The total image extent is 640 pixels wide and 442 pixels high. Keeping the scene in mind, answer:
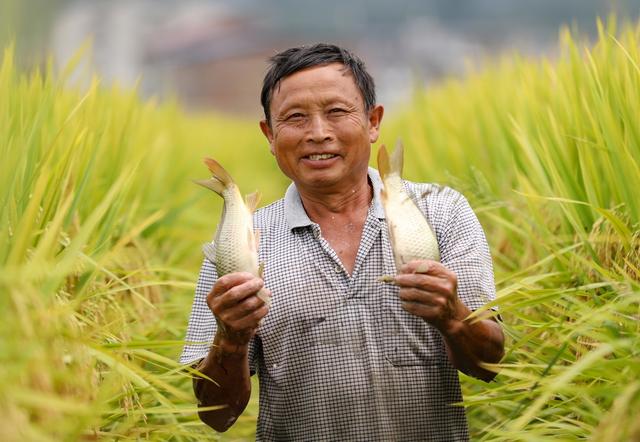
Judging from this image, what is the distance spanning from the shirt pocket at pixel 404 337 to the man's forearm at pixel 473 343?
66 millimetres

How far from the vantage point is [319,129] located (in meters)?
1.99

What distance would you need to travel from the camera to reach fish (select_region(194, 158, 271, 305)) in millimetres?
1782

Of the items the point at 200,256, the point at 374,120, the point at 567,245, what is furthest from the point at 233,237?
the point at 200,256

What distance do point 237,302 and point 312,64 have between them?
59cm

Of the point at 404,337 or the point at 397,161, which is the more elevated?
the point at 397,161

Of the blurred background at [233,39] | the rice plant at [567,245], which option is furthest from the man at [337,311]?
the blurred background at [233,39]

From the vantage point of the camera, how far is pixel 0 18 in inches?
78.2

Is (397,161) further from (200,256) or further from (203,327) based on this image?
(200,256)

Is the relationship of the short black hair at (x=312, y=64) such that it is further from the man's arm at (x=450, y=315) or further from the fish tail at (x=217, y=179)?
the man's arm at (x=450, y=315)

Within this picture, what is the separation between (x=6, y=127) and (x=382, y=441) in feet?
3.24

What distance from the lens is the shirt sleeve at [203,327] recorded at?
203cm

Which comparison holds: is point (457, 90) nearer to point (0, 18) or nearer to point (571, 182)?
point (571, 182)

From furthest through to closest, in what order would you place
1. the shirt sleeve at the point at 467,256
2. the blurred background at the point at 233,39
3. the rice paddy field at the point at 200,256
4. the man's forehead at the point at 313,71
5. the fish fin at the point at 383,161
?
the blurred background at the point at 233,39
the man's forehead at the point at 313,71
the shirt sleeve at the point at 467,256
the fish fin at the point at 383,161
the rice paddy field at the point at 200,256

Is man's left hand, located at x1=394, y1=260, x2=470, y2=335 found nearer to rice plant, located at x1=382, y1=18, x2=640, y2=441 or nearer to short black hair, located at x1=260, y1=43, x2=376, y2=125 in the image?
rice plant, located at x1=382, y1=18, x2=640, y2=441
